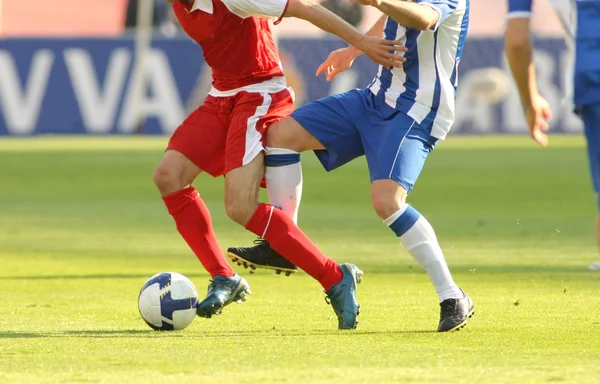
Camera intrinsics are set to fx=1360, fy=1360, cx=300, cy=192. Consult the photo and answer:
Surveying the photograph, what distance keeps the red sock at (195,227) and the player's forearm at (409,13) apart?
161cm

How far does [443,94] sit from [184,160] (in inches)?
56.4

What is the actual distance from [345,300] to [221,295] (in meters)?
0.70

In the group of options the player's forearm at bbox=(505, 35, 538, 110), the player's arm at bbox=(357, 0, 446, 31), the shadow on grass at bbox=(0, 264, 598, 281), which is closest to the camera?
the player's forearm at bbox=(505, 35, 538, 110)

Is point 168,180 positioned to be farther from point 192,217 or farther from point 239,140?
point 239,140

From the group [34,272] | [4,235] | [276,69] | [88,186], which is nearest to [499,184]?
[88,186]

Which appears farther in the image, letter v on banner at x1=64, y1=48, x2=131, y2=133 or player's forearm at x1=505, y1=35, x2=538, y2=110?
letter v on banner at x1=64, y1=48, x2=131, y2=133

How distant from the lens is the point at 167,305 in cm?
671

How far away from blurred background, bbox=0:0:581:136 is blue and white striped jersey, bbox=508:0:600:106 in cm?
Answer: 2131

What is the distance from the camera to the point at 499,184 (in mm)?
17812

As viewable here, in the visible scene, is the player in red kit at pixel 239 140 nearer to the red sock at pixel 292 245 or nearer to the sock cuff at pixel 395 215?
the red sock at pixel 292 245

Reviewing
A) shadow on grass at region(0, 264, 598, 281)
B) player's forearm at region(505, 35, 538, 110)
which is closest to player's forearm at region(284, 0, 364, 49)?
player's forearm at region(505, 35, 538, 110)

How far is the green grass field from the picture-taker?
17.9 feet

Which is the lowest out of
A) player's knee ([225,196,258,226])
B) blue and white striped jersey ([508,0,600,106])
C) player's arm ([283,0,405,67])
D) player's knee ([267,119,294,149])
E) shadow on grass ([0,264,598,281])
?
shadow on grass ([0,264,598,281])

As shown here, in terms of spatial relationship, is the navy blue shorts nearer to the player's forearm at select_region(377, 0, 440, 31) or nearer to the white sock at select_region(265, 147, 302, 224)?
the white sock at select_region(265, 147, 302, 224)
